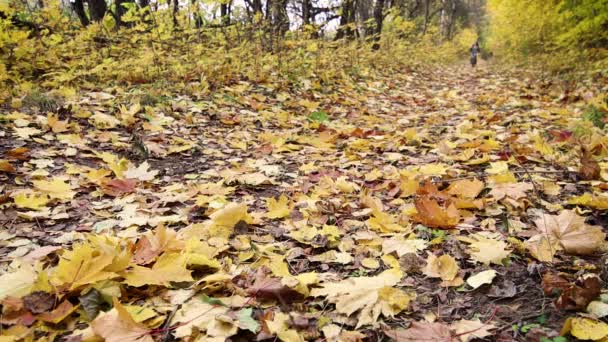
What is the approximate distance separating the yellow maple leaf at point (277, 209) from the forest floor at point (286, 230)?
1 centimetres

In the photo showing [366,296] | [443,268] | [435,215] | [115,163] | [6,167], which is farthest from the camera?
[115,163]

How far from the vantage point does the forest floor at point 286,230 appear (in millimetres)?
1235

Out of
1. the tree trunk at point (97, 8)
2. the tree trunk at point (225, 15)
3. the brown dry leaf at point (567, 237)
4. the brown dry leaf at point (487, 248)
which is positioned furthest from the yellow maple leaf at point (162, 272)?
the tree trunk at point (97, 8)

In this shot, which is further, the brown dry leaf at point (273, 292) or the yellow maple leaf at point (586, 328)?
the brown dry leaf at point (273, 292)

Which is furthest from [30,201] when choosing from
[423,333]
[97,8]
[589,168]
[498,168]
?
[97,8]

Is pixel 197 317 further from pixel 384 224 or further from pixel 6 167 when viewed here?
pixel 6 167

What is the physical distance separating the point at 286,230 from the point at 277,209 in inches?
7.6

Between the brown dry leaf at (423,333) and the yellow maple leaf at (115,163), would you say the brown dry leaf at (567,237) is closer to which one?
the brown dry leaf at (423,333)

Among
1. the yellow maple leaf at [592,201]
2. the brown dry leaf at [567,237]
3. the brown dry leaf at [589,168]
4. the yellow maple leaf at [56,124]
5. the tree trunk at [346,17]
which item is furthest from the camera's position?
the tree trunk at [346,17]

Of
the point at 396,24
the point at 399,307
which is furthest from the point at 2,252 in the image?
the point at 396,24

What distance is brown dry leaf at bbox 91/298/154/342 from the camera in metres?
1.11

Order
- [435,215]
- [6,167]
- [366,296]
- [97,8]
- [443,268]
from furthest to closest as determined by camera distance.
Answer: [97,8] → [6,167] → [435,215] → [443,268] → [366,296]

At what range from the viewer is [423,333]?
1173 millimetres

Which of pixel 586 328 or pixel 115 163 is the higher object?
pixel 115 163
